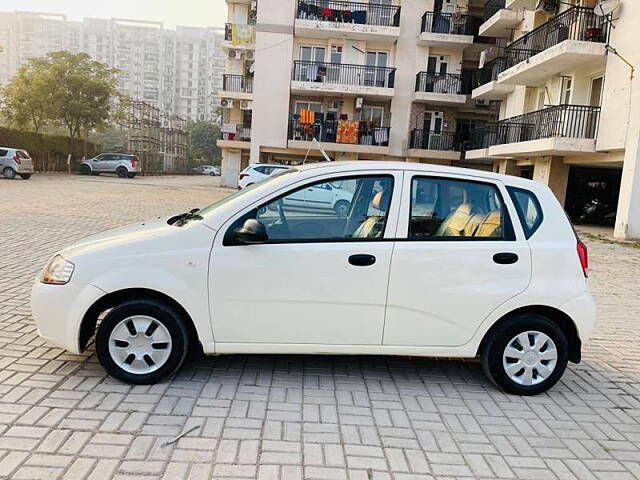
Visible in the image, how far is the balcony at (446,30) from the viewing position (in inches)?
1136

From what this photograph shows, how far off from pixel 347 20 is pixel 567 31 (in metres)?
13.5

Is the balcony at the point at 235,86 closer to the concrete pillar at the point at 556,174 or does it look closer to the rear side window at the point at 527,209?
the concrete pillar at the point at 556,174

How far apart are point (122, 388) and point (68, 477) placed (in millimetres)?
1075

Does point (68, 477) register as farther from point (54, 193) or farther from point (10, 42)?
point (10, 42)

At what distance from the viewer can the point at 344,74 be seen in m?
28.6

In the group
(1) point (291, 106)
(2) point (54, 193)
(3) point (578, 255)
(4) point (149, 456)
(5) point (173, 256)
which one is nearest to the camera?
(4) point (149, 456)

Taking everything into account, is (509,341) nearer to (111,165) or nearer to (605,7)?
(605,7)

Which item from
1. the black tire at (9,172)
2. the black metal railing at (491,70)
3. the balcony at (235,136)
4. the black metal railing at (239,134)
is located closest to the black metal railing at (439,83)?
the black metal railing at (491,70)

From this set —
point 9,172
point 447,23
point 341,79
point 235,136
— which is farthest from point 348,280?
point 235,136

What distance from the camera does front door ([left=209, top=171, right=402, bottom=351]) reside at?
12.1 feet

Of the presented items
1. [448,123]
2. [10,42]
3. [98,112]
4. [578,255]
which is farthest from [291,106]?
[10,42]

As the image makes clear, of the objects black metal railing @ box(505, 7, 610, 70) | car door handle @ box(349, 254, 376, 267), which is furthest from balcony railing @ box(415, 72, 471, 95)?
car door handle @ box(349, 254, 376, 267)

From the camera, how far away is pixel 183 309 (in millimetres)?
3760

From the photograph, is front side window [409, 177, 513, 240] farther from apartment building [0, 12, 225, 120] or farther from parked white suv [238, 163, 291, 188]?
apartment building [0, 12, 225, 120]
